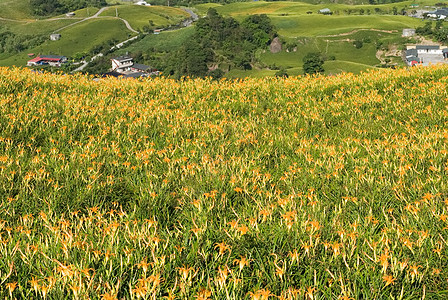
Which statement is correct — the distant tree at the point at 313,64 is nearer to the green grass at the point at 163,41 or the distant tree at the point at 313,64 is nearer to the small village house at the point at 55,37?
the green grass at the point at 163,41

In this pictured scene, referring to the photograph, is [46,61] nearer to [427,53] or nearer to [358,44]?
[358,44]

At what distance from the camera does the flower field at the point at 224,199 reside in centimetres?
228

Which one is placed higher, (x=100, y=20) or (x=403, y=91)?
(x=100, y=20)

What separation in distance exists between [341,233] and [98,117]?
5.47m

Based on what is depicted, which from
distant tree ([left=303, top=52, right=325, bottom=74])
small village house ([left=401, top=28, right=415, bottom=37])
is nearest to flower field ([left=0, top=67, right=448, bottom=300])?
distant tree ([left=303, top=52, right=325, bottom=74])

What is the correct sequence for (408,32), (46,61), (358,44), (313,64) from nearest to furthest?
(313,64) < (358,44) < (408,32) < (46,61)

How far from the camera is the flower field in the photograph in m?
2.28

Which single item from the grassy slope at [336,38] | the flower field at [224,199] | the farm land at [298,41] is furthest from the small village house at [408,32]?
the flower field at [224,199]

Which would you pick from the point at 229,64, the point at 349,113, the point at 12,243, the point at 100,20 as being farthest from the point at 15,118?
the point at 100,20

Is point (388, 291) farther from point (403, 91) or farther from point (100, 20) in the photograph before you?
point (100, 20)

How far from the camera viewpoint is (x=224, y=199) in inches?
140

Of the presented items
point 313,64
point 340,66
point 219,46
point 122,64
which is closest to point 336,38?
point 340,66

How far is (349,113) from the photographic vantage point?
7.20 m

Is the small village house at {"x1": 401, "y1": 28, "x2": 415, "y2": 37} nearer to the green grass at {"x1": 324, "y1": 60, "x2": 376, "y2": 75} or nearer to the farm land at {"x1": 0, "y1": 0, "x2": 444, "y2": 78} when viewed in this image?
the farm land at {"x1": 0, "y1": 0, "x2": 444, "y2": 78}
